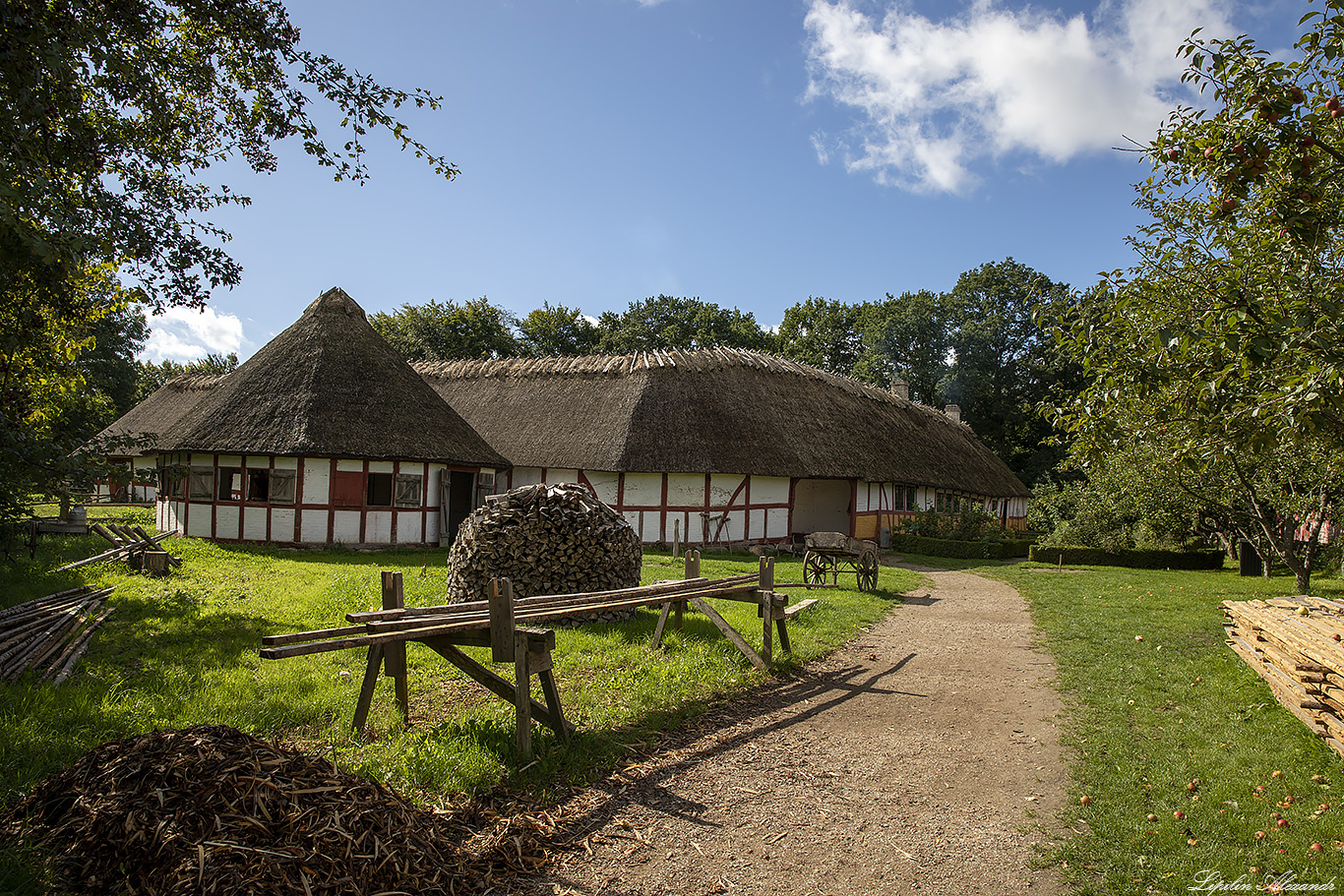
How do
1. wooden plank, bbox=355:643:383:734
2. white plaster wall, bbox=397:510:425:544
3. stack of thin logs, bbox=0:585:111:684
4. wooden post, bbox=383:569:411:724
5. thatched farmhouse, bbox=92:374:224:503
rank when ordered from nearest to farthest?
wooden plank, bbox=355:643:383:734 → wooden post, bbox=383:569:411:724 → stack of thin logs, bbox=0:585:111:684 → white plaster wall, bbox=397:510:425:544 → thatched farmhouse, bbox=92:374:224:503

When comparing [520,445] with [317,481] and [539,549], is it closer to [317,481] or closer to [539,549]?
[317,481]

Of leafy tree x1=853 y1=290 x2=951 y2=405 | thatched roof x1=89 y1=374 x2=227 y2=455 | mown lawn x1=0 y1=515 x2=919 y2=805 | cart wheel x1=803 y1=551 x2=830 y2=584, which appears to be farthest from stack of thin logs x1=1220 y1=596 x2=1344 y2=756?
leafy tree x1=853 y1=290 x2=951 y2=405

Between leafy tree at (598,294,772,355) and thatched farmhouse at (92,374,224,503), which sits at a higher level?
leafy tree at (598,294,772,355)

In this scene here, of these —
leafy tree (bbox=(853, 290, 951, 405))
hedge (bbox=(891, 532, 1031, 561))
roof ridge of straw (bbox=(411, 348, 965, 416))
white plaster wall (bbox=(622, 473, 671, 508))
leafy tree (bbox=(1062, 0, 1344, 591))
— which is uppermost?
leafy tree (bbox=(853, 290, 951, 405))

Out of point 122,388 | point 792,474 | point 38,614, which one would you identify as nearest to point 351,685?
point 38,614

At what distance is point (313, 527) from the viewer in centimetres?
1800

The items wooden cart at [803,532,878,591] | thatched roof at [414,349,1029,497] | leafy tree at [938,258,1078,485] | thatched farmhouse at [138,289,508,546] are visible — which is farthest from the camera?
leafy tree at [938,258,1078,485]

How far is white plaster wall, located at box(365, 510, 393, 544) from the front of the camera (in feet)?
60.4

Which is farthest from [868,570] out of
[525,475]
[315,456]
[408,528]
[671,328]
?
[671,328]

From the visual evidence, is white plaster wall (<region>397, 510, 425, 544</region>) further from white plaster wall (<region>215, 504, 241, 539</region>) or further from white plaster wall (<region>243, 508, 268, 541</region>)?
white plaster wall (<region>215, 504, 241, 539</region>)

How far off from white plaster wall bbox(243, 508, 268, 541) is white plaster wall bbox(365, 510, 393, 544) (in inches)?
85.9

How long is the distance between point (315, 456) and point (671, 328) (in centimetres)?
3306

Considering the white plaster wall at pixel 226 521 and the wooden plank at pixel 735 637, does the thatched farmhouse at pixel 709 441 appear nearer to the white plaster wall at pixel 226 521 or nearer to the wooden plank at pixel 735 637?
the white plaster wall at pixel 226 521

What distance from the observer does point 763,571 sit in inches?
325
